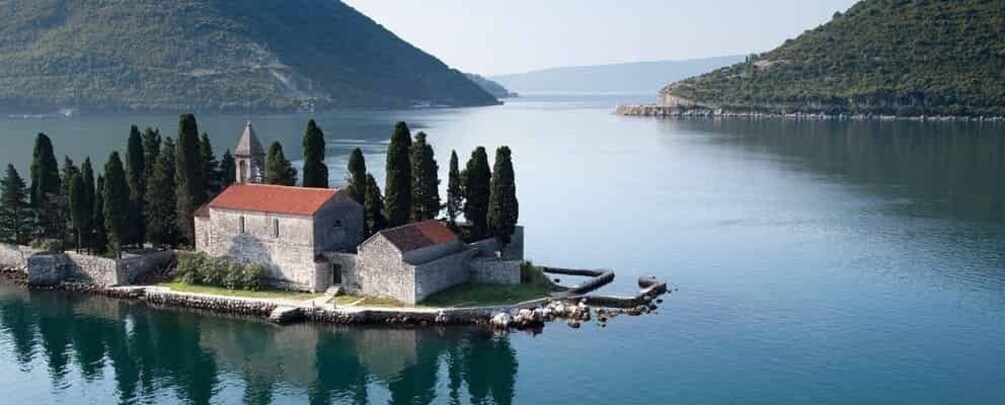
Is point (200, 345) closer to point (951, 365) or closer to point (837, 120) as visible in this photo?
point (951, 365)

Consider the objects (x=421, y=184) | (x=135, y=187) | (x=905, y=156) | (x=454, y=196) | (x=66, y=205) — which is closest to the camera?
(x=421, y=184)

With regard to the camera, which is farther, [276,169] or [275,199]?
[276,169]

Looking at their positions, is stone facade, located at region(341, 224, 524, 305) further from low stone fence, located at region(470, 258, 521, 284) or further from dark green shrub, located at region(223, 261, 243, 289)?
dark green shrub, located at region(223, 261, 243, 289)

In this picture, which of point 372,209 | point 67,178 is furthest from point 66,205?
point 372,209

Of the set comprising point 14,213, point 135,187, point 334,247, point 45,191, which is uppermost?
point 135,187

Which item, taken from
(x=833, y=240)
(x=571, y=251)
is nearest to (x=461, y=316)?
(x=571, y=251)

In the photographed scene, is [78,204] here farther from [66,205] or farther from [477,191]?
[477,191]

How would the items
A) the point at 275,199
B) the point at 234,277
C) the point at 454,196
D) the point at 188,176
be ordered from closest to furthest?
the point at 275,199 < the point at 234,277 < the point at 454,196 < the point at 188,176

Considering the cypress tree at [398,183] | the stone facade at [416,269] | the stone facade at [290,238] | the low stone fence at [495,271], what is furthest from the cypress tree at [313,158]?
the low stone fence at [495,271]
